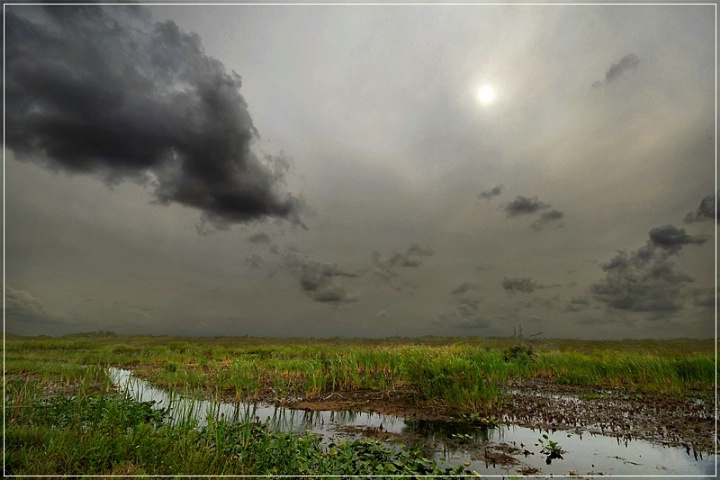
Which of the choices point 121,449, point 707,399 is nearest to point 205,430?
point 121,449

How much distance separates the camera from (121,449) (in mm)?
6133

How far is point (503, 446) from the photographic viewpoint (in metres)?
8.74

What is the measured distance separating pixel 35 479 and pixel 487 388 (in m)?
11.8

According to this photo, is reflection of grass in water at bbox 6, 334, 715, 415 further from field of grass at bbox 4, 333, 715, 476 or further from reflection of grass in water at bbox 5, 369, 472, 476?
reflection of grass in water at bbox 5, 369, 472, 476

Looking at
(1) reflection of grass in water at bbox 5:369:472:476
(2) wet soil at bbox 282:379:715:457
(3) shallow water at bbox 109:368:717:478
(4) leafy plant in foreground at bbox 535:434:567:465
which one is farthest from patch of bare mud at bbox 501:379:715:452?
(1) reflection of grass in water at bbox 5:369:472:476

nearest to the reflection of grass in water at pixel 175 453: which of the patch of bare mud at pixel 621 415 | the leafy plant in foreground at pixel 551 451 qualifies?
the leafy plant in foreground at pixel 551 451

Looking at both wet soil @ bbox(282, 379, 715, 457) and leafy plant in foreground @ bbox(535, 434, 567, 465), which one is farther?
wet soil @ bbox(282, 379, 715, 457)

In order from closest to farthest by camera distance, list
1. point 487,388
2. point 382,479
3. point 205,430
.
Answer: point 382,479 → point 205,430 → point 487,388

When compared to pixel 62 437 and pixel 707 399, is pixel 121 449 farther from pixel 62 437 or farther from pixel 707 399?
pixel 707 399

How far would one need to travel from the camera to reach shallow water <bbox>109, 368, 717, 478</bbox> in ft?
24.6

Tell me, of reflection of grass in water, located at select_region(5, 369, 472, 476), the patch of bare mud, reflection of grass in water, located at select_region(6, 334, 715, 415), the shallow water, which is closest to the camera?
reflection of grass in water, located at select_region(5, 369, 472, 476)

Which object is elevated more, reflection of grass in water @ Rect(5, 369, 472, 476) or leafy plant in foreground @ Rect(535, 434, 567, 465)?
reflection of grass in water @ Rect(5, 369, 472, 476)

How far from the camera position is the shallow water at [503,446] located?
24.6 feet

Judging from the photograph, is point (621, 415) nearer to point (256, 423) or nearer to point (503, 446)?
point (503, 446)
